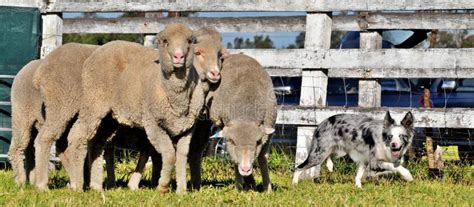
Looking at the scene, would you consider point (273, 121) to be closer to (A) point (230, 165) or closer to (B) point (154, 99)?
(B) point (154, 99)

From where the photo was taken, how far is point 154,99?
929 cm

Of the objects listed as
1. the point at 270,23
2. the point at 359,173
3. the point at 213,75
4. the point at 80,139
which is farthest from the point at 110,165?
the point at 270,23

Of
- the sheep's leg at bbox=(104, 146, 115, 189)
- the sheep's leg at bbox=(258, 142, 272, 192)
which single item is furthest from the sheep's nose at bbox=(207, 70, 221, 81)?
the sheep's leg at bbox=(104, 146, 115, 189)

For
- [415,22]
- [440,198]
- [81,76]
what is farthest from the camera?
[415,22]

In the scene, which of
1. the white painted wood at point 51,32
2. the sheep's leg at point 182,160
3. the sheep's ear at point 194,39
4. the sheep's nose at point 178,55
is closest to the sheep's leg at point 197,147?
the sheep's leg at point 182,160

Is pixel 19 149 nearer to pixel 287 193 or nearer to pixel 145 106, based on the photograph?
pixel 145 106

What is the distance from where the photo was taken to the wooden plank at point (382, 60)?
11125 mm

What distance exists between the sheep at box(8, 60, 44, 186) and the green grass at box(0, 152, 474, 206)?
8.5 inches

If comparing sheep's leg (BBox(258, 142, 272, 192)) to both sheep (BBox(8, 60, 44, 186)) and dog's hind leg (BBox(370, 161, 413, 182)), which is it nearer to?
dog's hind leg (BBox(370, 161, 413, 182))

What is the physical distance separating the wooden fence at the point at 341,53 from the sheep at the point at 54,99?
2634 millimetres

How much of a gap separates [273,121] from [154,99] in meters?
1.19

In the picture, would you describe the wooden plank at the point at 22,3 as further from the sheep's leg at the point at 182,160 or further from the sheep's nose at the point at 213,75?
the sheep's leg at the point at 182,160

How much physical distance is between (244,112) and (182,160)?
73cm

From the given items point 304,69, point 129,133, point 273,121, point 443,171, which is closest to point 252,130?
point 273,121
